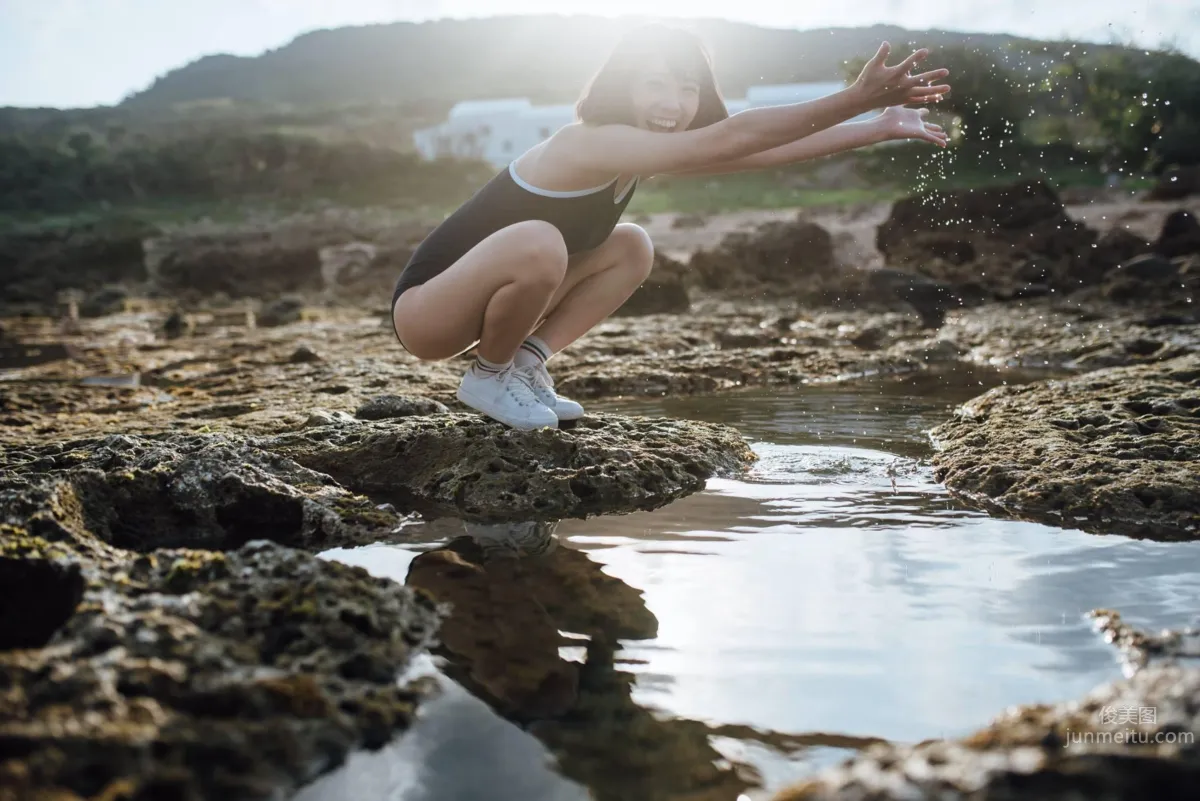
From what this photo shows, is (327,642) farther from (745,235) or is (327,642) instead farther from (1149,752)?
(745,235)

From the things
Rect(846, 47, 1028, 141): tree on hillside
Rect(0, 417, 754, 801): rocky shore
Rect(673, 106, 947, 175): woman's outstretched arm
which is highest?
Rect(846, 47, 1028, 141): tree on hillside

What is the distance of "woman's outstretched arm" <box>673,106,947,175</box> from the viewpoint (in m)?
3.33

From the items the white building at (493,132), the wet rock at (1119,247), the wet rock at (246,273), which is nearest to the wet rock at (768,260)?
the wet rock at (1119,247)

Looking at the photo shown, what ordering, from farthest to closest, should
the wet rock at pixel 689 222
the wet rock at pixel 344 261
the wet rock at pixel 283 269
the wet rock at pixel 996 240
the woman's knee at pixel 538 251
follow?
the wet rock at pixel 689 222, the wet rock at pixel 344 261, the wet rock at pixel 283 269, the wet rock at pixel 996 240, the woman's knee at pixel 538 251

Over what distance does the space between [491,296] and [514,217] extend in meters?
0.28

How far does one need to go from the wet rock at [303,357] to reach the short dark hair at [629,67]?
4.42 meters

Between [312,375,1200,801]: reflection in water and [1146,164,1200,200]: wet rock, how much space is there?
1750 cm

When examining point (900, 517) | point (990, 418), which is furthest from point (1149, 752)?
point (990, 418)

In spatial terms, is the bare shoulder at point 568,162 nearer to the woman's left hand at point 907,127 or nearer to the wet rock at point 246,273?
the woman's left hand at point 907,127

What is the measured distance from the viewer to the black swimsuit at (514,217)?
374 cm

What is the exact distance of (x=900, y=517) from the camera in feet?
11.0

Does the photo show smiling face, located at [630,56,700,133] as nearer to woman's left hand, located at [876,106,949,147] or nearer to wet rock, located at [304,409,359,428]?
Answer: woman's left hand, located at [876,106,949,147]

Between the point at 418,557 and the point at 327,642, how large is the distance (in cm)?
89

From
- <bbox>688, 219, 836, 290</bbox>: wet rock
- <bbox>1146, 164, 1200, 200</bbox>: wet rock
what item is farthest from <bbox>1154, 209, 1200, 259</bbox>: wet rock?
<bbox>1146, 164, 1200, 200</bbox>: wet rock
